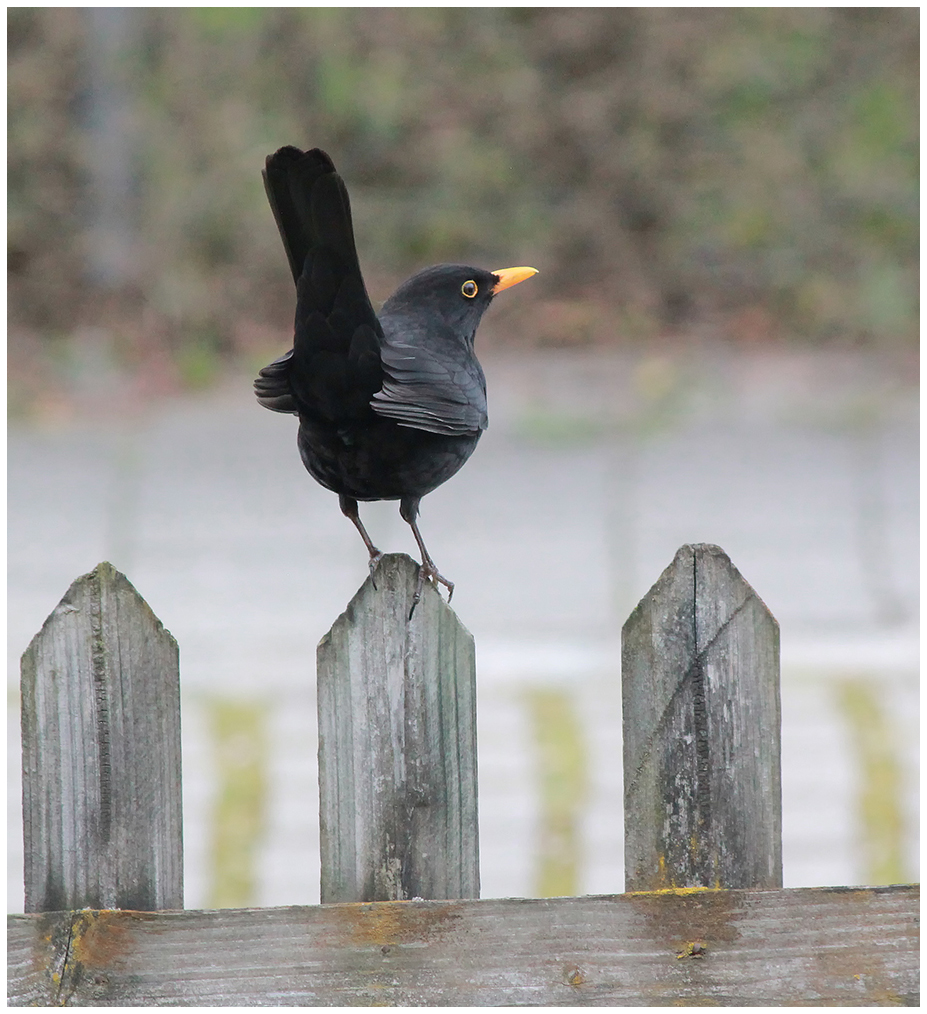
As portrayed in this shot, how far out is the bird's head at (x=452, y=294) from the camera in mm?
2414

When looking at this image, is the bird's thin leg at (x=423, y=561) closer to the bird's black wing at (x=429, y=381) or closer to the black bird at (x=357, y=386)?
the black bird at (x=357, y=386)

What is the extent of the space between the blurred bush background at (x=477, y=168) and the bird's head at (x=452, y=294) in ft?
20.0

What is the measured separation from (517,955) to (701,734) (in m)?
0.44

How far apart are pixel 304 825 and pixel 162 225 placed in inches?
212

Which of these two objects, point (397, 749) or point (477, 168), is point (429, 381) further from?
point (477, 168)

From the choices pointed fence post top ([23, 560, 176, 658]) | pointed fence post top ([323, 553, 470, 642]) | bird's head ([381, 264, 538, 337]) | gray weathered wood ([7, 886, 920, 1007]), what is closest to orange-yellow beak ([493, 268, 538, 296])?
bird's head ([381, 264, 538, 337])

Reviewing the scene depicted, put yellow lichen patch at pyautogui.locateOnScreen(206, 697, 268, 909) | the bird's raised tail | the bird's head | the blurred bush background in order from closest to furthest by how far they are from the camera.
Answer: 1. the bird's raised tail
2. the bird's head
3. yellow lichen patch at pyautogui.locateOnScreen(206, 697, 268, 909)
4. the blurred bush background

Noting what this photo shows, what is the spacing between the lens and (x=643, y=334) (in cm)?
882

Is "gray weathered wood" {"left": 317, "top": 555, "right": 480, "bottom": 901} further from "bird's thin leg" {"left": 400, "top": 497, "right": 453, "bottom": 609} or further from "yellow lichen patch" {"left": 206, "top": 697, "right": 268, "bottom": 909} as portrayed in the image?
"yellow lichen patch" {"left": 206, "top": 697, "right": 268, "bottom": 909}

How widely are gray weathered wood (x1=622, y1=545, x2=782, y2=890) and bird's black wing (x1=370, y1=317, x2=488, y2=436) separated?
1.41 ft

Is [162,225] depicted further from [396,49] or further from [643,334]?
[643,334]

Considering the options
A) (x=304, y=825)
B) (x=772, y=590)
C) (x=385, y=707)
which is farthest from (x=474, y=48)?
(x=385, y=707)

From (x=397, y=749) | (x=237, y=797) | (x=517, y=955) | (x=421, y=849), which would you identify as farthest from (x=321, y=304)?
(x=237, y=797)

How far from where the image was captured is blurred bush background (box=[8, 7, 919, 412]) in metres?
8.52
